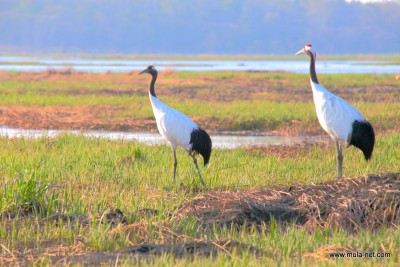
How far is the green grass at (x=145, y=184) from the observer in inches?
258

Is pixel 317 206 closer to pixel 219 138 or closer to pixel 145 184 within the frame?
pixel 145 184

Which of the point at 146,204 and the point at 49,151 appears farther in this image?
the point at 49,151

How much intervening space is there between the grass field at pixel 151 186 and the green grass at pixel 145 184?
0.06 feet

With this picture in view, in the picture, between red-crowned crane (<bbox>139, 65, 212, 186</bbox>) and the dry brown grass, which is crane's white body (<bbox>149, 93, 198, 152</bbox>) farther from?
the dry brown grass

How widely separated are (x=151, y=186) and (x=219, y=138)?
6774mm

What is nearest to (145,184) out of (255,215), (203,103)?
(255,215)

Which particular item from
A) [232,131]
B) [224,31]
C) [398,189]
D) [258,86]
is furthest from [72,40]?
[398,189]

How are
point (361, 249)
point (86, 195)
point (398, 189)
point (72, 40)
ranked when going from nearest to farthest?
point (361, 249) < point (398, 189) < point (86, 195) < point (72, 40)

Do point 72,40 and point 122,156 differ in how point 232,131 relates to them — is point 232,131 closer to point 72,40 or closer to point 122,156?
point 122,156

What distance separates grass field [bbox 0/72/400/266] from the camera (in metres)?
6.34

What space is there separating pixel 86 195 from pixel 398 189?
319cm

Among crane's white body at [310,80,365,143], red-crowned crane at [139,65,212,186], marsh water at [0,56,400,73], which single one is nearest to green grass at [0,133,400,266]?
red-crowned crane at [139,65,212,186]

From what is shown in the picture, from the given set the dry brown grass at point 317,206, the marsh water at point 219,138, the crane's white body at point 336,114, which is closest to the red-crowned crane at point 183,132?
the crane's white body at point 336,114

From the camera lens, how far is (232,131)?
1800 centimetres
